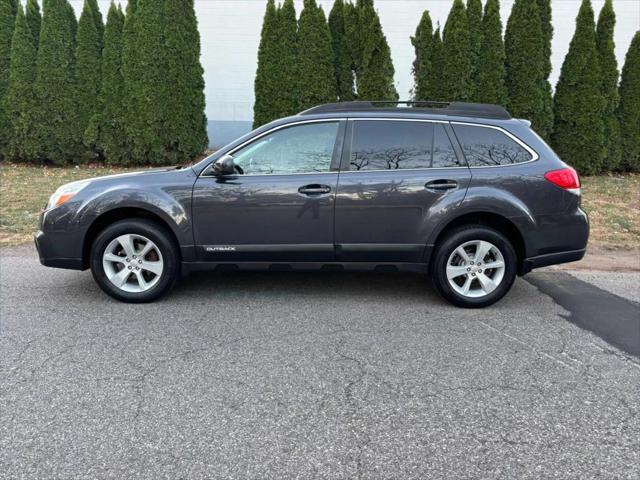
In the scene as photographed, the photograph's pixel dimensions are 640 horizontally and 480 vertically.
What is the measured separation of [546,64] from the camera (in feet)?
35.2

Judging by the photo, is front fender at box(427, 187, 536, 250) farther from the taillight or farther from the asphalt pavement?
the asphalt pavement

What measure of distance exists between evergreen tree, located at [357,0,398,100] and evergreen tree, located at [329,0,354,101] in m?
0.41

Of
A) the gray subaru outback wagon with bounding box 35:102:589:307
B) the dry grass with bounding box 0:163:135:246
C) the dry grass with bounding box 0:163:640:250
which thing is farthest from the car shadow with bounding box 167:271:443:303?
the dry grass with bounding box 0:163:135:246

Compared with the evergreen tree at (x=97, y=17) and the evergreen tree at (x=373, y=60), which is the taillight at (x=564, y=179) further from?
the evergreen tree at (x=97, y=17)

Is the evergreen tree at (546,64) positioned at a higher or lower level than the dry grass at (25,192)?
higher

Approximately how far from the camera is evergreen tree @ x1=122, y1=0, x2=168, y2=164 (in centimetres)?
1118

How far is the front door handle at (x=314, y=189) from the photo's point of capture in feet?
14.8

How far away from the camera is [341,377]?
A: 3.35 metres

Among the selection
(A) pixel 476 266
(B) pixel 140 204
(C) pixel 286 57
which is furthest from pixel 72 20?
(A) pixel 476 266

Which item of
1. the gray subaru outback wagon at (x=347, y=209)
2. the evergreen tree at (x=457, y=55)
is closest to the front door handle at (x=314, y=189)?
the gray subaru outback wagon at (x=347, y=209)

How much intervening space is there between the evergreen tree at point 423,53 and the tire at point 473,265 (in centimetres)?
Result: 687

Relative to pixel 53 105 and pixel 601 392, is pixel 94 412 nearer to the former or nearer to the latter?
pixel 601 392

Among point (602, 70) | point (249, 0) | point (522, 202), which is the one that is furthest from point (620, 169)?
point (249, 0)

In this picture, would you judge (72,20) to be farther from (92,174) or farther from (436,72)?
(436,72)
